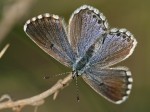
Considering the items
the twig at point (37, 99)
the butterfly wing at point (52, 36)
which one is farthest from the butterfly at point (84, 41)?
the twig at point (37, 99)

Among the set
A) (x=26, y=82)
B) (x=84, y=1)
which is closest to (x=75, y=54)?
(x=26, y=82)

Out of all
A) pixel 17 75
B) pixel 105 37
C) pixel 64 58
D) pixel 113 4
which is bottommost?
pixel 17 75

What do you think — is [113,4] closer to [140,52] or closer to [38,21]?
[140,52]

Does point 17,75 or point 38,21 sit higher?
point 38,21

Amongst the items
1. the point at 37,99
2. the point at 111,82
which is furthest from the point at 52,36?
the point at 37,99

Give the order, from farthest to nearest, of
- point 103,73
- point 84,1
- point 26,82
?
1. point 84,1
2. point 26,82
3. point 103,73

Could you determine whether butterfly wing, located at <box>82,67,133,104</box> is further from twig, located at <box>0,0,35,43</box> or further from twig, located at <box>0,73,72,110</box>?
twig, located at <box>0,0,35,43</box>

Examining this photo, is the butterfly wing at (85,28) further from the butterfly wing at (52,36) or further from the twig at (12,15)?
the twig at (12,15)
